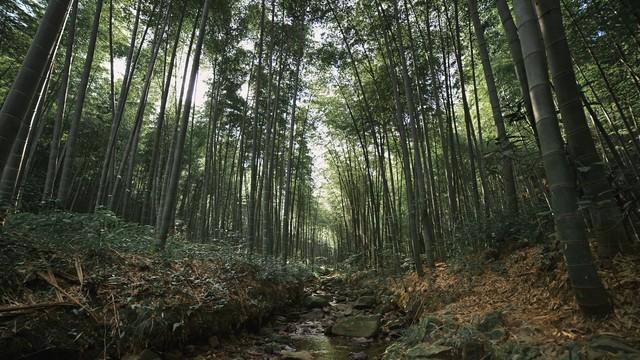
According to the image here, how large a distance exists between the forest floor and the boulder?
0.02 metres

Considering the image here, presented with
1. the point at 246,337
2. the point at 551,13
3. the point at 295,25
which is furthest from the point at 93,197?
→ the point at 551,13

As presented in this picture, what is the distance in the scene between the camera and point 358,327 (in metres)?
4.68

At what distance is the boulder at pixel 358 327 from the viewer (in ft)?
14.9

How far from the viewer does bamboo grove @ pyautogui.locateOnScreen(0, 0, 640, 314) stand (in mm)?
2002

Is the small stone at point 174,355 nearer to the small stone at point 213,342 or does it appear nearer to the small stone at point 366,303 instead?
the small stone at point 213,342

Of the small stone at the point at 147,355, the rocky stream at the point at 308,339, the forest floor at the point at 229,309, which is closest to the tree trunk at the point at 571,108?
the forest floor at the point at 229,309

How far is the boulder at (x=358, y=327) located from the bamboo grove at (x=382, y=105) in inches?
54.0

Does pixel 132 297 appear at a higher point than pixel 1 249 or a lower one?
lower

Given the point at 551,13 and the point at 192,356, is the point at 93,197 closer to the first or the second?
the point at 192,356

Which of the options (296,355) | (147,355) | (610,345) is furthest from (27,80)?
(610,345)

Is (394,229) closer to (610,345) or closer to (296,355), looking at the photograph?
(296,355)

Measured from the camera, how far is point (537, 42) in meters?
1.96

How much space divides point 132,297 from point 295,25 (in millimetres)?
7132

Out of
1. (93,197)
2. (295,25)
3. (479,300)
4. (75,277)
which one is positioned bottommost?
(479,300)
